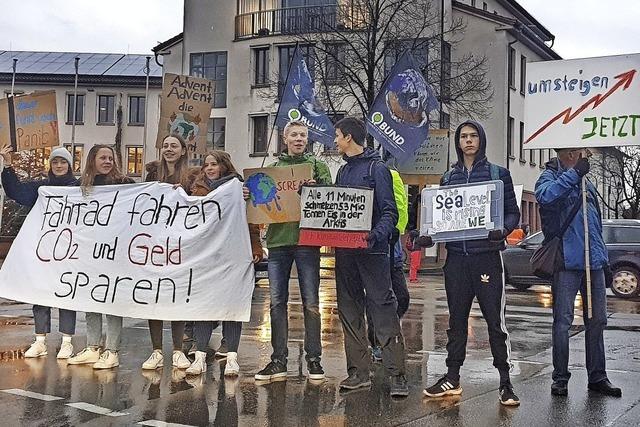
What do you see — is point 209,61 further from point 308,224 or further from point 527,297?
point 308,224

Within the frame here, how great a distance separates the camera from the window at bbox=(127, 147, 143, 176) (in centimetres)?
5309

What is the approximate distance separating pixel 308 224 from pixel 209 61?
117 feet

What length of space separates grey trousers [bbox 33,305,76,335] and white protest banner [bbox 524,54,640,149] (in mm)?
4706

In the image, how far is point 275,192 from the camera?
23.6ft

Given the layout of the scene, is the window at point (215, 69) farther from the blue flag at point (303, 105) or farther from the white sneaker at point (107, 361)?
the white sneaker at point (107, 361)

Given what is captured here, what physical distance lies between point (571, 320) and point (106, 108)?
5022 centimetres

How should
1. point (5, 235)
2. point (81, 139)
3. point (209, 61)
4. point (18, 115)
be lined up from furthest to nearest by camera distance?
point (81, 139) < point (209, 61) < point (5, 235) < point (18, 115)

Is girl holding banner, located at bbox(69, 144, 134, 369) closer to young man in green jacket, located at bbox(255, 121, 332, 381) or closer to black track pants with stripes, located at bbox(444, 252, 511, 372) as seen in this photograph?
young man in green jacket, located at bbox(255, 121, 332, 381)

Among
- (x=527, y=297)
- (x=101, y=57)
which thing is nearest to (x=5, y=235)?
(x=527, y=297)

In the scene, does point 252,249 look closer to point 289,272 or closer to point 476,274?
point 289,272

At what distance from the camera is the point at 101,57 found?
58625 millimetres

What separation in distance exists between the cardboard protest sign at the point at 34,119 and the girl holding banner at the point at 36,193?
32.9 inches

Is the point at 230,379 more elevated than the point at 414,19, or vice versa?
the point at 414,19

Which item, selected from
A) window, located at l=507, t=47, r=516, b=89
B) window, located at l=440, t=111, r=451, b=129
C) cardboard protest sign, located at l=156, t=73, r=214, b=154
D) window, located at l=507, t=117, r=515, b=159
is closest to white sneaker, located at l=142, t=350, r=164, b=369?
cardboard protest sign, located at l=156, t=73, r=214, b=154
